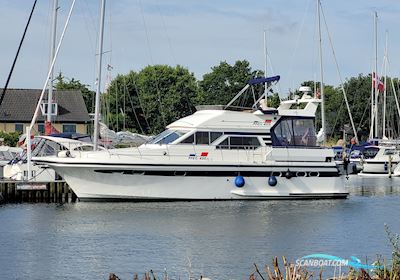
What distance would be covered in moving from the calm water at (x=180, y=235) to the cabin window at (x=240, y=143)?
2.51m

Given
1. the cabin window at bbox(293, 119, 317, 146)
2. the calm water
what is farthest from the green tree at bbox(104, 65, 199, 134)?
the calm water

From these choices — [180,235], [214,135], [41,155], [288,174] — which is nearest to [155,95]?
[41,155]

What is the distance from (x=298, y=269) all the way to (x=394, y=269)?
1.89m

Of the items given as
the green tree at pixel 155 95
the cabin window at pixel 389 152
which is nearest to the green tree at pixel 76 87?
the green tree at pixel 155 95

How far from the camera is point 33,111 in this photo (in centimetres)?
8631

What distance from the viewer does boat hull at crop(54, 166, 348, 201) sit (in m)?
39.5

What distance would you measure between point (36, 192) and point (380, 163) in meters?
36.9

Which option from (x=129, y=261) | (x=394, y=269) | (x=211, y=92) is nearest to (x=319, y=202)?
(x=129, y=261)

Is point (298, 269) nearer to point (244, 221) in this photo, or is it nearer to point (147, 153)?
point (244, 221)

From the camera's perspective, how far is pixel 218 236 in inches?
1225

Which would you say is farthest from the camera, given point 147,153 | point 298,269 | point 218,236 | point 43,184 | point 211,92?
point 211,92

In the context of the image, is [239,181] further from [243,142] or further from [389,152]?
[389,152]

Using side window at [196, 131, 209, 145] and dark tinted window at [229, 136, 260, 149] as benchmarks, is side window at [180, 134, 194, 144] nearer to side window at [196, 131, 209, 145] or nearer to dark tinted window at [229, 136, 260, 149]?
side window at [196, 131, 209, 145]

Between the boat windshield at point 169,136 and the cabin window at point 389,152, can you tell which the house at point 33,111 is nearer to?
the cabin window at point 389,152
